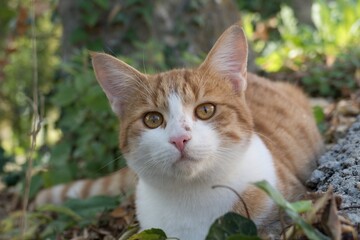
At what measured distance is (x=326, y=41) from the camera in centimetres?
591

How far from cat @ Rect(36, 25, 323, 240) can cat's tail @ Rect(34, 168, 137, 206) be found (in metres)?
1.06

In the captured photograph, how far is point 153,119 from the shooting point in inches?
92.2

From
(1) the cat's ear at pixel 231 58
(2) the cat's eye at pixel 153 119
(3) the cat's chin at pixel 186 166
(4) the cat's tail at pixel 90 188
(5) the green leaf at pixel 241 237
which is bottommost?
(4) the cat's tail at pixel 90 188

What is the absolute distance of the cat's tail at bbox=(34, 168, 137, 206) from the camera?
3750 millimetres

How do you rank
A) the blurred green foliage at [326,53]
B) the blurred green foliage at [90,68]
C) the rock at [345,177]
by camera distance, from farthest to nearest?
the blurred green foliage at [326,53], the blurred green foliage at [90,68], the rock at [345,177]

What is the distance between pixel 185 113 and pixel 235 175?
35 cm

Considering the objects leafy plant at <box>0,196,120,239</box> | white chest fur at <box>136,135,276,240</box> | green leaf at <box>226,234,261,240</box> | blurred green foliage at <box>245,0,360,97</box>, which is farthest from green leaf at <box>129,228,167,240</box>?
blurred green foliage at <box>245,0,360,97</box>

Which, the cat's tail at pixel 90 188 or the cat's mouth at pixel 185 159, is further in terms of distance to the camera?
the cat's tail at pixel 90 188

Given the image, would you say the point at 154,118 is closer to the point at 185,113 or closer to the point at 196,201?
the point at 185,113

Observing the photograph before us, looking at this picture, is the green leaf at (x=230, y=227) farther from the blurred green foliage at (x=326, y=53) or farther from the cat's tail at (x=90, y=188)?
the blurred green foliage at (x=326, y=53)

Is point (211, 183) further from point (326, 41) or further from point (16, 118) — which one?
point (16, 118)

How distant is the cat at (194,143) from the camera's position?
221cm

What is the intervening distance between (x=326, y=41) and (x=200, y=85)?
3.88m

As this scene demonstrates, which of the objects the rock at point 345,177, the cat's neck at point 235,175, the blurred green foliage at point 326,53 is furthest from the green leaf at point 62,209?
the blurred green foliage at point 326,53
